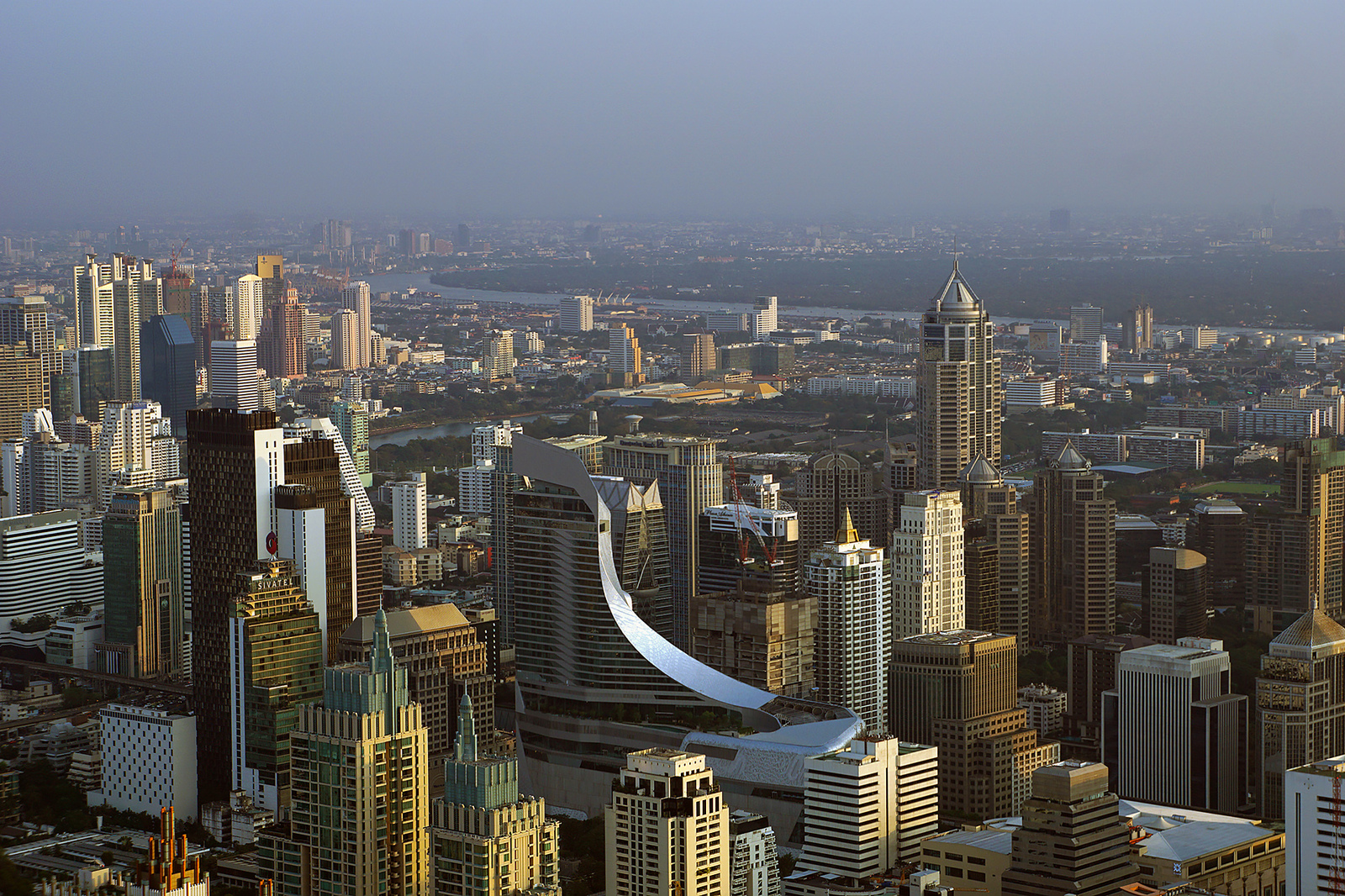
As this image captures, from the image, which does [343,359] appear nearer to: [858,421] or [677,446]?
[858,421]

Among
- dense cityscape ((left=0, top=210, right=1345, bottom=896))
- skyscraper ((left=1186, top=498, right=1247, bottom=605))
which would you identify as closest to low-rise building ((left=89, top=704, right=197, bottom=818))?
dense cityscape ((left=0, top=210, right=1345, bottom=896))

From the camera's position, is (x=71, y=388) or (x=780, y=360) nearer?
(x=71, y=388)

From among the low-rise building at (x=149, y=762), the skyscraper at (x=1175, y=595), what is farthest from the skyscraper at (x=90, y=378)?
the skyscraper at (x=1175, y=595)

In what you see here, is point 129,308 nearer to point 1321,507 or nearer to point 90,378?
point 90,378

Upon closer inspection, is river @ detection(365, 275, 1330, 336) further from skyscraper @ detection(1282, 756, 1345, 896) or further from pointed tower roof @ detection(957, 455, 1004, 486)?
skyscraper @ detection(1282, 756, 1345, 896)

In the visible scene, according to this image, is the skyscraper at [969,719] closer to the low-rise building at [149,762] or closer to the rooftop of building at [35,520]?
the low-rise building at [149,762]

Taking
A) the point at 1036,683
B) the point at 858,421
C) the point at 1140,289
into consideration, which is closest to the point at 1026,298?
the point at 1140,289
